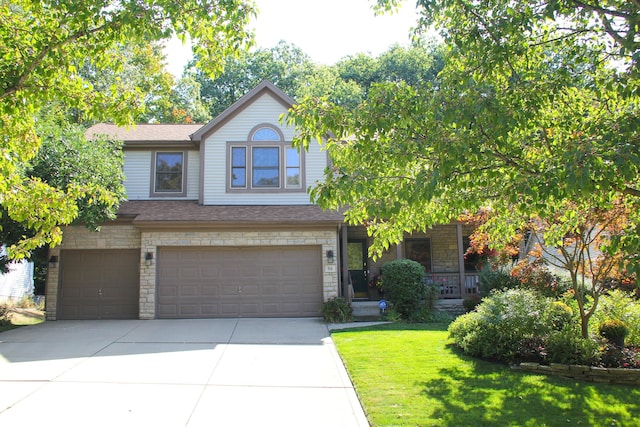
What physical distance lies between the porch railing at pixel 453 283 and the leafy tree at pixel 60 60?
1251cm

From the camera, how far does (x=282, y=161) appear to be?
634 inches

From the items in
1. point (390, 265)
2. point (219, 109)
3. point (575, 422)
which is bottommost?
point (575, 422)

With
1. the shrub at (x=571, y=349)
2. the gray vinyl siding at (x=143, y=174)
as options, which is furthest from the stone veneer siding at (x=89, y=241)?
the shrub at (x=571, y=349)

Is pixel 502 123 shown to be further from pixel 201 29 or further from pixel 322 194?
pixel 201 29

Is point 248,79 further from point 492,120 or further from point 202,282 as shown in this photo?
point 492,120

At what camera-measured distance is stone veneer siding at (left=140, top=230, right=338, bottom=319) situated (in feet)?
46.8

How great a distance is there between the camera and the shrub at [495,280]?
48.4ft

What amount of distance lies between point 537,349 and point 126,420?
707 cm

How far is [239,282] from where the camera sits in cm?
1467

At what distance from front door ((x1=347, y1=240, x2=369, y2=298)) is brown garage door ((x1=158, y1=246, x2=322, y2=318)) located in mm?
4083

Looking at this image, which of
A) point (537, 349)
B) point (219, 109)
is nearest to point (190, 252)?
point (537, 349)

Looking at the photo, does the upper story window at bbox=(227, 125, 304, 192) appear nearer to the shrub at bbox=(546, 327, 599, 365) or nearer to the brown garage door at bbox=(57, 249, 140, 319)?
the brown garage door at bbox=(57, 249, 140, 319)

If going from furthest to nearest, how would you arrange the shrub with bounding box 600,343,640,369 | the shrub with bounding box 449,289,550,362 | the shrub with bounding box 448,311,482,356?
the shrub with bounding box 448,311,482,356, the shrub with bounding box 449,289,550,362, the shrub with bounding box 600,343,640,369

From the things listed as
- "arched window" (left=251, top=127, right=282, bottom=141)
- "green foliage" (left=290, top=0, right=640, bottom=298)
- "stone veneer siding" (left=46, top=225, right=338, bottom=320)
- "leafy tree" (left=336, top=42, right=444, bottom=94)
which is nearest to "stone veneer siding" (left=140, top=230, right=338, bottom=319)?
"stone veneer siding" (left=46, top=225, right=338, bottom=320)
